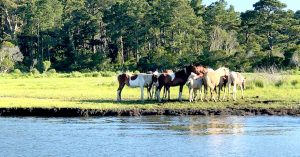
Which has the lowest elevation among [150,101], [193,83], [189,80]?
[150,101]

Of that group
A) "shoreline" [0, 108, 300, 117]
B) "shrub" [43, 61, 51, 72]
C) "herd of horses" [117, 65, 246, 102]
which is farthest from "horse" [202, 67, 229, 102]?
"shrub" [43, 61, 51, 72]

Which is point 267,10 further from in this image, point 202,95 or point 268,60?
point 202,95

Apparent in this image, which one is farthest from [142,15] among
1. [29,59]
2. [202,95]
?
[202,95]

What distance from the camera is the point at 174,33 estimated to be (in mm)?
83562

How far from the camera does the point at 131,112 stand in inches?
1110

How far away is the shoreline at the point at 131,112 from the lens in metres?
28.2

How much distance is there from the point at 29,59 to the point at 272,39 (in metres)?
34.1

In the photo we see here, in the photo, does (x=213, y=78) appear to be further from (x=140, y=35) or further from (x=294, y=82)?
(x=140, y=35)

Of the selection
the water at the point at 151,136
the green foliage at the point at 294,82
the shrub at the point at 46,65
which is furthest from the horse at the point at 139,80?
the shrub at the point at 46,65

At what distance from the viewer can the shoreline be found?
28.2m

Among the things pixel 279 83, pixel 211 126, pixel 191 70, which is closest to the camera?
pixel 211 126

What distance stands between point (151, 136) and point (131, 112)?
6.03 meters

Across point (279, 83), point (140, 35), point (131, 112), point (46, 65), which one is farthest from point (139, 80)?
point (140, 35)

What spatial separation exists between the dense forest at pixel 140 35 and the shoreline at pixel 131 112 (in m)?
38.3
